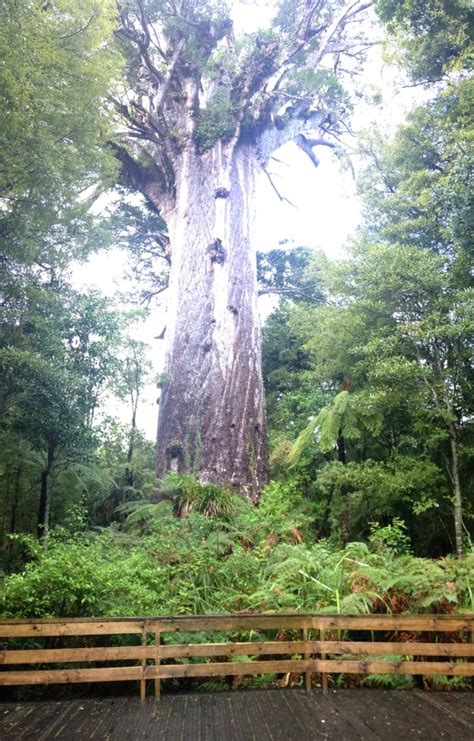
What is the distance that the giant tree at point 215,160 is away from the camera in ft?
28.9

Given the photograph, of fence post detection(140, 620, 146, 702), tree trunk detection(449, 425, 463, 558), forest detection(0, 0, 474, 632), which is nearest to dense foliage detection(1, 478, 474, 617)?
forest detection(0, 0, 474, 632)

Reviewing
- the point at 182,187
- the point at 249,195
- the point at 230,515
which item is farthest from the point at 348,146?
the point at 230,515

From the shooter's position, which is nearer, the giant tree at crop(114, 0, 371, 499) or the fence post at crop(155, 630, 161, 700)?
the fence post at crop(155, 630, 161, 700)

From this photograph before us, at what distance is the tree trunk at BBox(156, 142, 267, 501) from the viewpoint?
8.52 metres

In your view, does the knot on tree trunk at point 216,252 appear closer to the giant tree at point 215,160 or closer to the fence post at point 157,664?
the giant tree at point 215,160

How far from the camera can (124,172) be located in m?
12.0

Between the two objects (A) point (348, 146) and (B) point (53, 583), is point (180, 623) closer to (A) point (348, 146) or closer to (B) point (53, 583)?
(B) point (53, 583)

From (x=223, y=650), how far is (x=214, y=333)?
6377 mm

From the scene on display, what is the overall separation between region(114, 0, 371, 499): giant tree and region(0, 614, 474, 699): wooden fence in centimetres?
440

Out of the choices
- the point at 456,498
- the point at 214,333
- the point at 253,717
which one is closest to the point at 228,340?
the point at 214,333

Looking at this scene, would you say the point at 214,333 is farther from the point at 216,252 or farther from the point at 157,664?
the point at 157,664

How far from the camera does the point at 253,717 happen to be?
3201mm

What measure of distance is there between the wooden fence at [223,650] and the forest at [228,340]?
353mm

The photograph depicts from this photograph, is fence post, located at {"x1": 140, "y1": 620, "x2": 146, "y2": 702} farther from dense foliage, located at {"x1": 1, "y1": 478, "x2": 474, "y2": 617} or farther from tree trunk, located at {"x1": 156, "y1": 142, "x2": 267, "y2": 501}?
tree trunk, located at {"x1": 156, "y1": 142, "x2": 267, "y2": 501}
